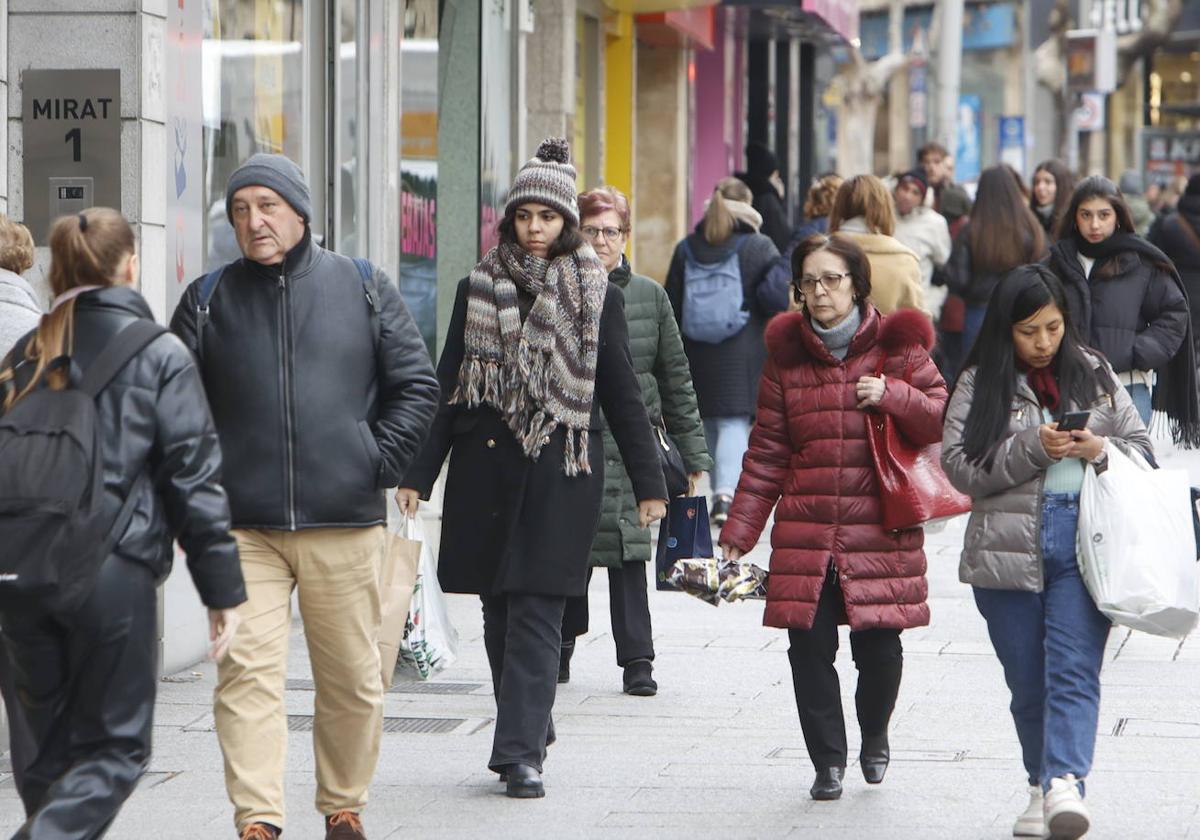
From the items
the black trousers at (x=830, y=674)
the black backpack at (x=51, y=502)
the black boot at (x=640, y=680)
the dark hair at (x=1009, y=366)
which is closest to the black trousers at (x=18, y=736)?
the black backpack at (x=51, y=502)

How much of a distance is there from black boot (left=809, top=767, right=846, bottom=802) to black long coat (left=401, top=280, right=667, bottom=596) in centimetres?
86

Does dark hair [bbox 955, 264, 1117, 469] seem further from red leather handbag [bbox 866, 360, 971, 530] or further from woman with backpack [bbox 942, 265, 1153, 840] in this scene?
red leather handbag [bbox 866, 360, 971, 530]

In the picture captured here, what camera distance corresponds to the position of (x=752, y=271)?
41.6 feet

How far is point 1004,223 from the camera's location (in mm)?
11805

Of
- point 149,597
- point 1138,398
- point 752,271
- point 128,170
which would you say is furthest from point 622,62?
point 149,597

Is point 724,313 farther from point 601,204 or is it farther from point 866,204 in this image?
point 601,204

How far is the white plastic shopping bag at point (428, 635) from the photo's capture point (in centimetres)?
770

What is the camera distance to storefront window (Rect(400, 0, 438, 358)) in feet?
38.3

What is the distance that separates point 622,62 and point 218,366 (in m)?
12.8

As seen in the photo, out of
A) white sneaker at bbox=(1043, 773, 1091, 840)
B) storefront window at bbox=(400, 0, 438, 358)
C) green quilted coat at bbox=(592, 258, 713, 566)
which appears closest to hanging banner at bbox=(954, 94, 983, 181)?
storefront window at bbox=(400, 0, 438, 358)

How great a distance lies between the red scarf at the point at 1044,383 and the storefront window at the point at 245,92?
13.0ft

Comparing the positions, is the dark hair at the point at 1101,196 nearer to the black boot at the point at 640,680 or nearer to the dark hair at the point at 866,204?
the dark hair at the point at 866,204

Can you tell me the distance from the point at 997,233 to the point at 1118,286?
9.31 ft

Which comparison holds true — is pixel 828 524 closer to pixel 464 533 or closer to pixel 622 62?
pixel 464 533
